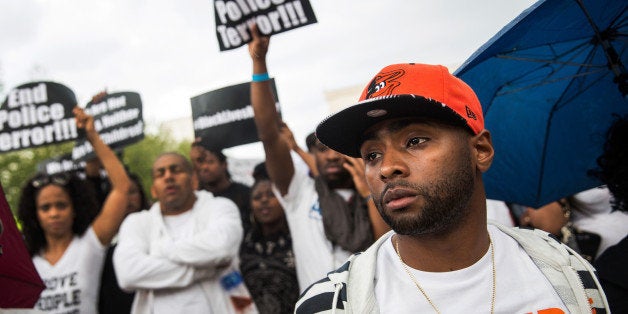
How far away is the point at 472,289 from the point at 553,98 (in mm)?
1496

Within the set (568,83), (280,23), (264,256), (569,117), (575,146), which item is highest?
(280,23)

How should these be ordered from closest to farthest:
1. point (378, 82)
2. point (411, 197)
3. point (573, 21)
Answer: point (411, 197) → point (378, 82) → point (573, 21)

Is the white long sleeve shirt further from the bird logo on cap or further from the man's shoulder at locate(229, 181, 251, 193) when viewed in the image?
the bird logo on cap

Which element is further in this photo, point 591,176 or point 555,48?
point 591,176

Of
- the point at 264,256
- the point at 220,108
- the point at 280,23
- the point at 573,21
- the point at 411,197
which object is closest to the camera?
the point at 411,197

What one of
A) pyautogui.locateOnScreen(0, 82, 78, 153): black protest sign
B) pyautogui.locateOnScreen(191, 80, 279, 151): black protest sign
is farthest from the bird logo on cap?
pyautogui.locateOnScreen(0, 82, 78, 153): black protest sign

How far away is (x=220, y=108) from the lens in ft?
15.9

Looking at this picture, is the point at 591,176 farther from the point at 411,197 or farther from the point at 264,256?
the point at 264,256

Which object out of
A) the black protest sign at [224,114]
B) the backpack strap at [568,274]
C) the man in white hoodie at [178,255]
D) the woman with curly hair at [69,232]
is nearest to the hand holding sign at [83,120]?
the woman with curly hair at [69,232]

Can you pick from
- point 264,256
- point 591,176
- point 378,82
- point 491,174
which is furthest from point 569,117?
point 264,256

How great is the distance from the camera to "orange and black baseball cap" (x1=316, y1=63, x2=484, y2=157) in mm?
1512

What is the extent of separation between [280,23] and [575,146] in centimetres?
193

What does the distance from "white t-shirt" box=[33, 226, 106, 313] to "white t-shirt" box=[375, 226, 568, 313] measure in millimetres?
2741

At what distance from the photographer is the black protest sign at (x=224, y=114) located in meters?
4.84
